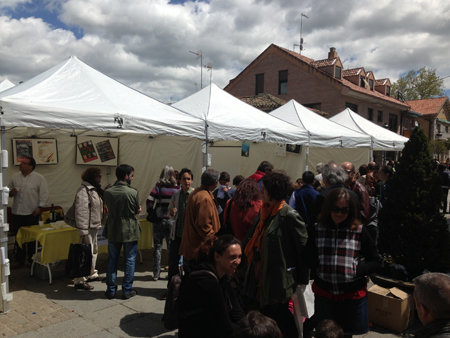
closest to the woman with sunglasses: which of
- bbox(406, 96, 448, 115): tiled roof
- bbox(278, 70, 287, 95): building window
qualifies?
bbox(278, 70, 287, 95): building window

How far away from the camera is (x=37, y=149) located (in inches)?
283

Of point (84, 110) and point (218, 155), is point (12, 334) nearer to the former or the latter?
point (84, 110)

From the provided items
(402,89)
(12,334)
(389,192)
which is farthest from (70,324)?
(402,89)

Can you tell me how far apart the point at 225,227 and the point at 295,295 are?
1177mm

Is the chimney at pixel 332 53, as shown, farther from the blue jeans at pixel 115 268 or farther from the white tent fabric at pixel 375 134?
the blue jeans at pixel 115 268

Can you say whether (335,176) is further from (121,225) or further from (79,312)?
(79,312)

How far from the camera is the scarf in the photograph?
263 cm

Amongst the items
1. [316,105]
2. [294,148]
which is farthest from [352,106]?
[294,148]

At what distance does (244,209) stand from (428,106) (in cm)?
4079

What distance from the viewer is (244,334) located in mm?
1630

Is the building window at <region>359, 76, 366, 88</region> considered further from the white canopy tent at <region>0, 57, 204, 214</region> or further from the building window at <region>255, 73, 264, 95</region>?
the white canopy tent at <region>0, 57, 204, 214</region>

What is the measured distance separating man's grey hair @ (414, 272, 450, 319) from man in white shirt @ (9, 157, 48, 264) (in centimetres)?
572

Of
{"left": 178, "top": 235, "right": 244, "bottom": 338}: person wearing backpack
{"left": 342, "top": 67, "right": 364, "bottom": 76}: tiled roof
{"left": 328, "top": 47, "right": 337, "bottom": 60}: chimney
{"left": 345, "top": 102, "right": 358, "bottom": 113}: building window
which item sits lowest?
{"left": 178, "top": 235, "right": 244, "bottom": 338}: person wearing backpack

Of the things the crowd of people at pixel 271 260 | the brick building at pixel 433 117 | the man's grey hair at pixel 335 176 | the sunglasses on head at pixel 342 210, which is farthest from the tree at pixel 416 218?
the brick building at pixel 433 117
